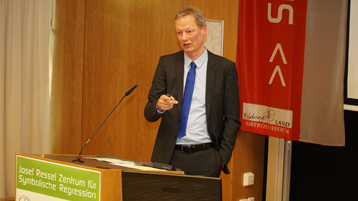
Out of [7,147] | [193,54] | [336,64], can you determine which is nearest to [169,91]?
[193,54]

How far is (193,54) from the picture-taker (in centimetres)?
241

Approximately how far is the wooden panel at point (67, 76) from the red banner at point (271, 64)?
1.60m

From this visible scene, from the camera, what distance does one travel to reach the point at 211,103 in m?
2.37

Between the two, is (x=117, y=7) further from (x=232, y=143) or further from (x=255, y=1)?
A: (x=232, y=143)

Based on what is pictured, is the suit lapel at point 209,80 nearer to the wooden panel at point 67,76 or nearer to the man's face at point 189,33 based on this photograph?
the man's face at point 189,33

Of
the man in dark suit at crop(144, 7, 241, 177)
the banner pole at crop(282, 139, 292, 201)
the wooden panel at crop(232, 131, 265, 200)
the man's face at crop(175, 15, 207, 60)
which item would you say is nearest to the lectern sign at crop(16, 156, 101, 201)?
the man in dark suit at crop(144, 7, 241, 177)

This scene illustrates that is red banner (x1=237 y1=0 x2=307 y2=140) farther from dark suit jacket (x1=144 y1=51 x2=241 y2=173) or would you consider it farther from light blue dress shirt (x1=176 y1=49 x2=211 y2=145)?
light blue dress shirt (x1=176 y1=49 x2=211 y2=145)

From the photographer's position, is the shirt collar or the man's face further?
the shirt collar

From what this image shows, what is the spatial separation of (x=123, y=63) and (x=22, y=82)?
1018mm

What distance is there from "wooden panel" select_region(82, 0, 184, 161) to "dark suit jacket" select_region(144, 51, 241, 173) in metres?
1.42

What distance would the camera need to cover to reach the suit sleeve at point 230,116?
239 centimetres

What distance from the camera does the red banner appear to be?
334 cm

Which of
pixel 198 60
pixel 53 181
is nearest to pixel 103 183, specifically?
pixel 53 181

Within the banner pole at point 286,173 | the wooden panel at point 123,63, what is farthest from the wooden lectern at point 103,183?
the banner pole at point 286,173
